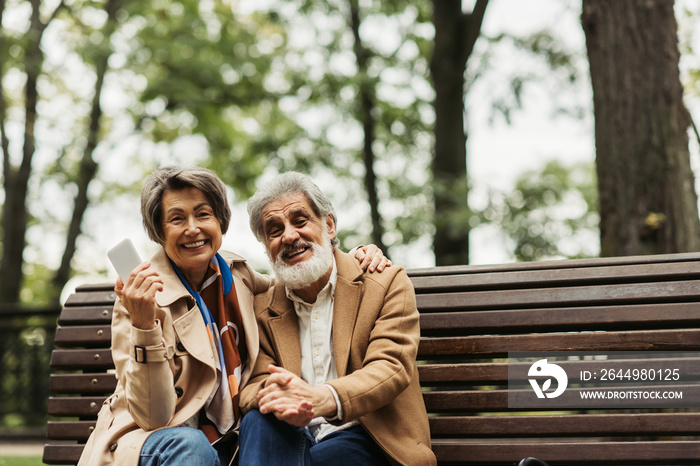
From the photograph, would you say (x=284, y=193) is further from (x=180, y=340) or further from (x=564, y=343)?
(x=564, y=343)

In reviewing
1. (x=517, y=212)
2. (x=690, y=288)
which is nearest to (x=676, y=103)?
(x=690, y=288)

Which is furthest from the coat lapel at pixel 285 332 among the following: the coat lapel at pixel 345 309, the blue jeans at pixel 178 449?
the blue jeans at pixel 178 449

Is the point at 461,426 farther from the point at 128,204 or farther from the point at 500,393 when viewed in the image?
the point at 128,204

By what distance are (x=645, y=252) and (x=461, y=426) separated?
1.84 m

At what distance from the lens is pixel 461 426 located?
358cm

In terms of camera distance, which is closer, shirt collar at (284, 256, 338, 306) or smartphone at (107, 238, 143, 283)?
smartphone at (107, 238, 143, 283)

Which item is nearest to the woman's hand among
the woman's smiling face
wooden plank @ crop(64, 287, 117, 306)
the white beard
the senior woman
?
the senior woman

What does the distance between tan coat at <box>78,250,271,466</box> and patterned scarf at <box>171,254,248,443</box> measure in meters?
0.06

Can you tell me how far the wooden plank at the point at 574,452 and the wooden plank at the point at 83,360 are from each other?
181 cm

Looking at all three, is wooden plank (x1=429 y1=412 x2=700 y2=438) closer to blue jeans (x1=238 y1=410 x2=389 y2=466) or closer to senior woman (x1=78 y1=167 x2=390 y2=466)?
blue jeans (x1=238 y1=410 x2=389 y2=466)

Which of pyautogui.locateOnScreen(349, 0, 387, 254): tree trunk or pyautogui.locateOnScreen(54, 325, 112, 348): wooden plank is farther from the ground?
pyautogui.locateOnScreen(349, 0, 387, 254): tree trunk

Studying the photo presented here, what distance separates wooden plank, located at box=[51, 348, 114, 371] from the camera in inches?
158

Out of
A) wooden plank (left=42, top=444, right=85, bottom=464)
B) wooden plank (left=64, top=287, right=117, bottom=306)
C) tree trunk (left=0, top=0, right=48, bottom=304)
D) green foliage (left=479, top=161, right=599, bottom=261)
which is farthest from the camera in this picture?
tree trunk (left=0, top=0, right=48, bottom=304)

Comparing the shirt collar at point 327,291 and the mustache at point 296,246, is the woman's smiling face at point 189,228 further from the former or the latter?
the shirt collar at point 327,291
